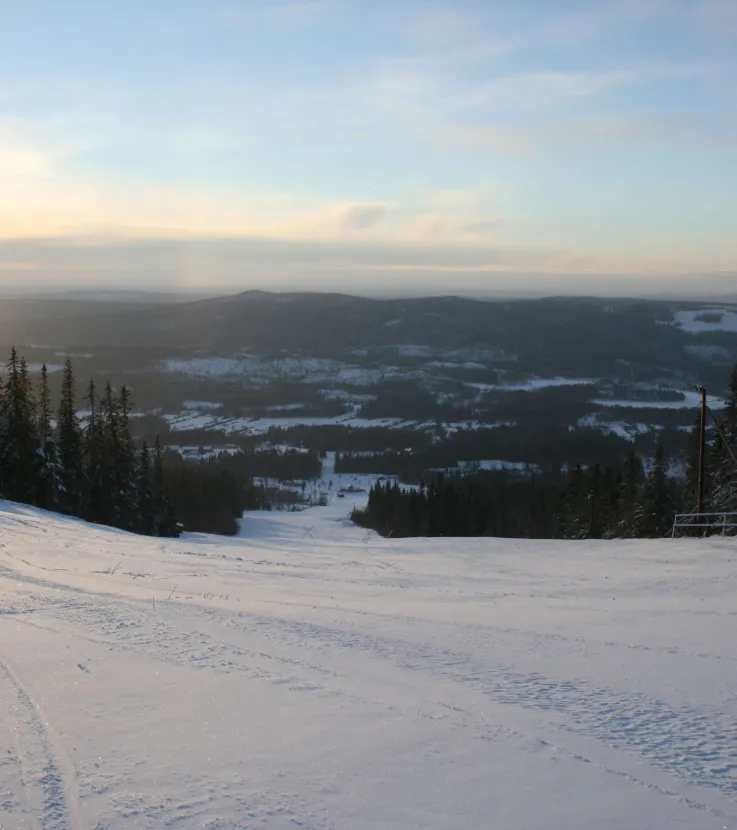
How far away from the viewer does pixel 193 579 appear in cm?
1412

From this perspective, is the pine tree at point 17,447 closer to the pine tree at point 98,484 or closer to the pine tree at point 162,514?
the pine tree at point 98,484

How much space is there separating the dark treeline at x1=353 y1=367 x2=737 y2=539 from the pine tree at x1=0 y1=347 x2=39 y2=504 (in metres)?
31.8

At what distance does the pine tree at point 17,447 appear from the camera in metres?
36.7

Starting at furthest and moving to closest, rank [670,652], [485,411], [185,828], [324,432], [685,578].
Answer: [485,411] → [324,432] → [685,578] → [670,652] → [185,828]

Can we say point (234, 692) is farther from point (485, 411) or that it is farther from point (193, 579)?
point (485, 411)

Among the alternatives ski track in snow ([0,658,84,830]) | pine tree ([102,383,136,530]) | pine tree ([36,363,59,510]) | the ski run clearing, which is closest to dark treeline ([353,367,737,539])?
the ski run clearing

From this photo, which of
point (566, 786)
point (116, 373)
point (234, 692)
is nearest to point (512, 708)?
point (566, 786)

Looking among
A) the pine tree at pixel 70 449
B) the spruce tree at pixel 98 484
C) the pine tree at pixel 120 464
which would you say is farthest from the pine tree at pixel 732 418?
the pine tree at pixel 70 449

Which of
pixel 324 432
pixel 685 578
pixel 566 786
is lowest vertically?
pixel 324 432

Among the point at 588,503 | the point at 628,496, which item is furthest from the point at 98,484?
the point at 628,496

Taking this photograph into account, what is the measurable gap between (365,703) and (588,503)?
40.5 m

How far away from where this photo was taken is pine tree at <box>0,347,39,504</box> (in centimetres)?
3666

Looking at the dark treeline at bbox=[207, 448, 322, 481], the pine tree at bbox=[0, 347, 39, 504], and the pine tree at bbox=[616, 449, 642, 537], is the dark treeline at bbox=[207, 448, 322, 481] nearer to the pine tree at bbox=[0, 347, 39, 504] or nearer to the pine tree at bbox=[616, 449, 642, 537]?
the pine tree at bbox=[0, 347, 39, 504]

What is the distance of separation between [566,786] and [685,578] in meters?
9.47
